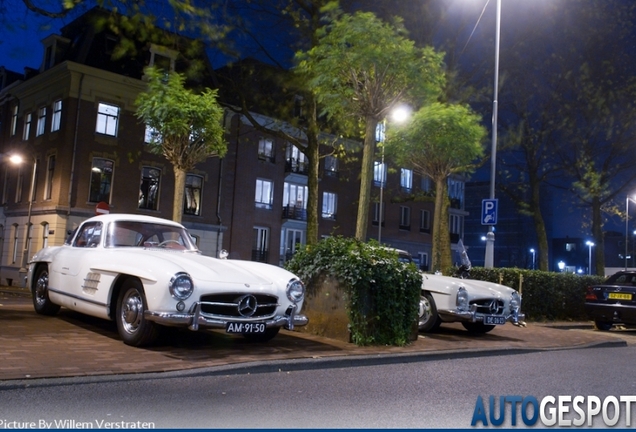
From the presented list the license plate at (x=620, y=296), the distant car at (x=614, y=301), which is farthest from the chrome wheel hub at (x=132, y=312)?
the license plate at (x=620, y=296)

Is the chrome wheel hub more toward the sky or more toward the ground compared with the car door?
more toward the ground

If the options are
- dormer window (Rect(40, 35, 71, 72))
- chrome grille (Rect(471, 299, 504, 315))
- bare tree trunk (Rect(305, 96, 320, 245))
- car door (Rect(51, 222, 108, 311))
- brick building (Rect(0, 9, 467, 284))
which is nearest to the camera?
car door (Rect(51, 222, 108, 311))

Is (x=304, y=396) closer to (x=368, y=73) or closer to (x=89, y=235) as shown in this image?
(x=89, y=235)

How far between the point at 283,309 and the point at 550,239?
111 m

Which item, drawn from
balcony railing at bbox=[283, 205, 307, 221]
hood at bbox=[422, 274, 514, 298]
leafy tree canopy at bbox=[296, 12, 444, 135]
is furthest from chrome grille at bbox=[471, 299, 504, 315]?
balcony railing at bbox=[283, 205, 307, 221]

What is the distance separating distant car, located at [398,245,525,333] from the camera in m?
10.9

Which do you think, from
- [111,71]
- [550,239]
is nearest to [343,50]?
[111,71]

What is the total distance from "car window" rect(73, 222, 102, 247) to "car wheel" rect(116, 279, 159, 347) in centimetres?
140

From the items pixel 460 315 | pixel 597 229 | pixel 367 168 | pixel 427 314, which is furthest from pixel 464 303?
pixel 597 229

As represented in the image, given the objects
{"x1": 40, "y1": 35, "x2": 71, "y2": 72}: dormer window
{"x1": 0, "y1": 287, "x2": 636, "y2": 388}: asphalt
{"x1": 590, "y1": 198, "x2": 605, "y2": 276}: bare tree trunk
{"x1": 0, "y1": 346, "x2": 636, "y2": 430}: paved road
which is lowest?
{"x1": 0, "y1": 346, "x2": 636, "y2": 430}: paved road

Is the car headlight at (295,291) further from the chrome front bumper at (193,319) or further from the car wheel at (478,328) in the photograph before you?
the car wheel at (478,328)

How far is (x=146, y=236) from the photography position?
8.95 metres

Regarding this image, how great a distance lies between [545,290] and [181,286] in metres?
13.3

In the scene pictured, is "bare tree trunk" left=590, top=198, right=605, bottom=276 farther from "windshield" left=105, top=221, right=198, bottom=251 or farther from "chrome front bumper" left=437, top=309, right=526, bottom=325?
"windshield" left=105, top=221, right=198, bottom=251
